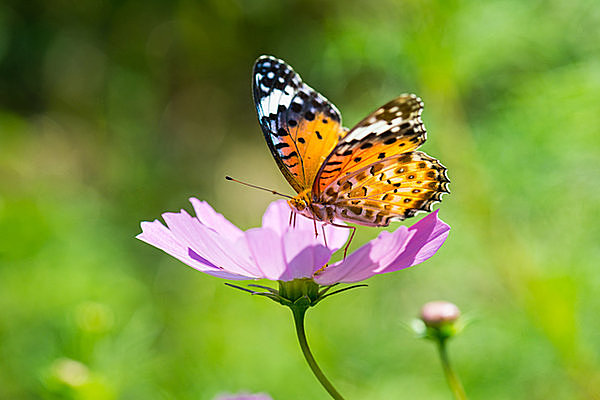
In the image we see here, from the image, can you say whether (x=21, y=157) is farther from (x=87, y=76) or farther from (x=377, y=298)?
(x=377, y=298)

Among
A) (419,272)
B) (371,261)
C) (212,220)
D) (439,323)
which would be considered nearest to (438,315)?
(439,323)

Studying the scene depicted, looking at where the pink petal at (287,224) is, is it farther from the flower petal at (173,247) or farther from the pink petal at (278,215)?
the flower petal at (173,247)

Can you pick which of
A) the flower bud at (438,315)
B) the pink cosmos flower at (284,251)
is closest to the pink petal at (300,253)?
the pink cosmos flower at (284,251)

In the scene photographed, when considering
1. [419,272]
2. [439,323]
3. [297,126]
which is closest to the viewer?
[439,323]

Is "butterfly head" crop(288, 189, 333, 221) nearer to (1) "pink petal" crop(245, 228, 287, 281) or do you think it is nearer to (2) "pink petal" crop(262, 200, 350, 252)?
(2) "pink petal" crop(262, 200, 350, 252)

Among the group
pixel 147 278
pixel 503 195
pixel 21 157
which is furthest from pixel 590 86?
pixel 21 157

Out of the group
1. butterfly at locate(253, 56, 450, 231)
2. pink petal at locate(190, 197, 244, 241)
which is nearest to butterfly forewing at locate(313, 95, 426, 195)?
butterfly at locate(253, 56, 450, 231)

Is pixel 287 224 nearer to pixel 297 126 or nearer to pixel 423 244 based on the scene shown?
pixel 297 126
